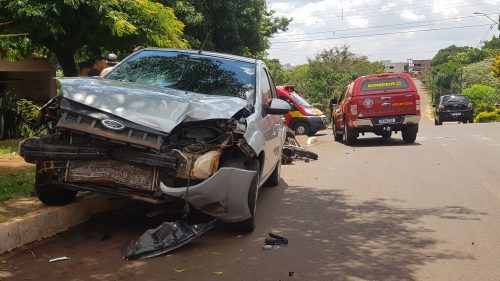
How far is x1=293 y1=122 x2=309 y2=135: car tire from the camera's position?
68.2 ft

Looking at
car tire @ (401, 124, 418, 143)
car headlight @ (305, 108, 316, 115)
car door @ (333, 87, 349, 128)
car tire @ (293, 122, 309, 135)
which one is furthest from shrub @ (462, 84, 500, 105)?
car tire @ (401, 124, 418, 143)

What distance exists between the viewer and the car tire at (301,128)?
20.8 meters

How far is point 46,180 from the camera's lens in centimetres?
557

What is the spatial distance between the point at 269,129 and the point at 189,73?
1164mm

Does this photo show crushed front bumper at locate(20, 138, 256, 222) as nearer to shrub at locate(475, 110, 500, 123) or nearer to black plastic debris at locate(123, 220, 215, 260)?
black plastic debris at locate(123, 220, 215, 260)

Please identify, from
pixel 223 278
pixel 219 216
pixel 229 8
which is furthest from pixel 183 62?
pixel 229 8

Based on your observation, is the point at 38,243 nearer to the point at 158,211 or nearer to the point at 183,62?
the point at 158,211

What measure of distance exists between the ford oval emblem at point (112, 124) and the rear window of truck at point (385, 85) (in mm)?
11467

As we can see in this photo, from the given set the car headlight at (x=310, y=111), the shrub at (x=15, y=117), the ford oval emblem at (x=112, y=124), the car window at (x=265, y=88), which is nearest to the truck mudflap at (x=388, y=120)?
the car headlight at (x=310, y=111)

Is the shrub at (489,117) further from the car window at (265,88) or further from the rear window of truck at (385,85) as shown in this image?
the car window at (265,88)

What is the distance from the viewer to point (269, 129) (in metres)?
6.85

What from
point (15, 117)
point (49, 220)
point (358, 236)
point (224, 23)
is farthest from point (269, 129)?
point (224, 23)

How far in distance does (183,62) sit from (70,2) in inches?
167

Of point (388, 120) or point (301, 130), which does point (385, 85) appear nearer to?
point (388, 120)
